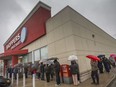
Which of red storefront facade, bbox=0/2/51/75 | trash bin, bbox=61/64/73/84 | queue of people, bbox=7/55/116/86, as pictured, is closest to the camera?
queue of people, bbox=7/55/116/86

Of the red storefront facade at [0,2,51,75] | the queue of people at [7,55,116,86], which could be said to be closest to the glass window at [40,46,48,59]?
the red storefront facade at [0,2,51,75]

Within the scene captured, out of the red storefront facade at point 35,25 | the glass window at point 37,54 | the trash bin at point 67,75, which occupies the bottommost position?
the trash bin at point 67,75

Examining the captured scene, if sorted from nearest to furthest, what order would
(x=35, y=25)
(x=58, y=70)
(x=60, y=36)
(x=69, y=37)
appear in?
(x=58, y=70) < (x=69, y=37) < (x=60, y=36) < (x=35, y=25)

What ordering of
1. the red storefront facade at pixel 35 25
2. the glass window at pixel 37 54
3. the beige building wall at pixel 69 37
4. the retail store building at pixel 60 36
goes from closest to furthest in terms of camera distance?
the beige building wall at pixel 69 37 < the retail store building at pixel 60 36 < the red storefront facade at pixel 35 25 < the glass window at pixel 37 54

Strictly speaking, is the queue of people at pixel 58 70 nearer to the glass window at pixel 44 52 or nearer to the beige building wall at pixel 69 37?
the beige building wall at pixel 69 37

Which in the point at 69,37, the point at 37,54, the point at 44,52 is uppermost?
the point at 69,37

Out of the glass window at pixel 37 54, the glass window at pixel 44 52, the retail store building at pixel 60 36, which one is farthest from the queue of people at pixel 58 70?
the glass window at pixel 37 54

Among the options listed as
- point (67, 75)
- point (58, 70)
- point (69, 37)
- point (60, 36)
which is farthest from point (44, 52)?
point (67, 75)

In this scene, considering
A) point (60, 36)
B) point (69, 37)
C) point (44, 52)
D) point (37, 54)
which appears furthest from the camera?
point (37, 54)

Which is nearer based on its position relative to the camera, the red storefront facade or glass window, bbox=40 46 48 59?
glass window, bbox=40 46 48 59

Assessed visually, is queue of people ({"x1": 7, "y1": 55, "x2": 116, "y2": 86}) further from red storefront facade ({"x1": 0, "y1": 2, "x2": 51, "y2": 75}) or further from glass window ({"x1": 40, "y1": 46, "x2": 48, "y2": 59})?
red storefront facade ({"x1": 0, "y1": 2, "x2": 51, "y2": 75})

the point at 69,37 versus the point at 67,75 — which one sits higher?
the point at 69,37

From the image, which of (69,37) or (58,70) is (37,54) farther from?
(58,70)

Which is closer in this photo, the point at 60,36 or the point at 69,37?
the point at 69,37
